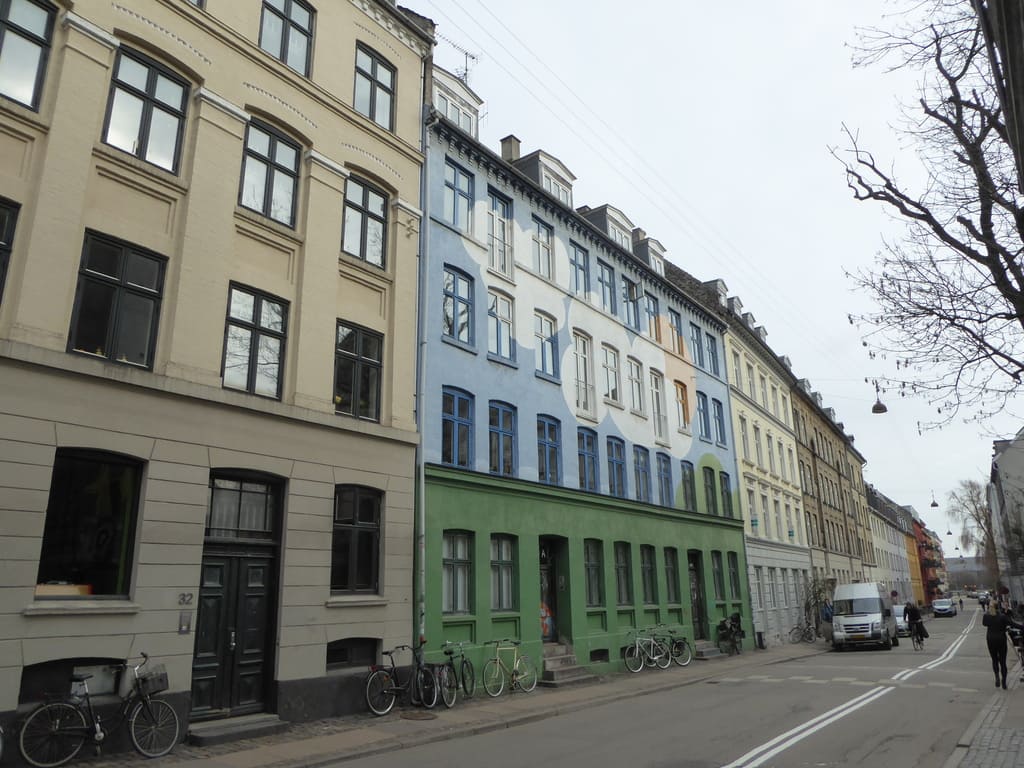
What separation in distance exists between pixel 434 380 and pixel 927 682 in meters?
14.0

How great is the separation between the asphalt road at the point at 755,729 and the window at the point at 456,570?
3709 mm

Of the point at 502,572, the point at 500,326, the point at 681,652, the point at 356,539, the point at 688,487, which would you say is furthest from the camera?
the point at 688,487

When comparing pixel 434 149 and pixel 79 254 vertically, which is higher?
pixel 434 149

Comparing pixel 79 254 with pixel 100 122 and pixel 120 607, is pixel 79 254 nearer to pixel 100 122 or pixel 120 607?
pixel 100 122

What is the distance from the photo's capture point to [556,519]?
20.0 metres

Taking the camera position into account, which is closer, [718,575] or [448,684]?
[448,684]

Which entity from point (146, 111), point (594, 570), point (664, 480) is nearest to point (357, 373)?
point (146, 111)

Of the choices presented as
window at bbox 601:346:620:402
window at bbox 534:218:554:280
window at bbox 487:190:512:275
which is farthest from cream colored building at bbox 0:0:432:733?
window at bbox 601:346:620:402

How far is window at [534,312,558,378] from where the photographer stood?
21.3 m

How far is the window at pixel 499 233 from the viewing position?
66.3ft

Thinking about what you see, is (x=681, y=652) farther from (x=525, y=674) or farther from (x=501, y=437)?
(x=501, y=437)

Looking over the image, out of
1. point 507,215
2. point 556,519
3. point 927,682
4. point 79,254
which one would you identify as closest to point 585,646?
point 556,519

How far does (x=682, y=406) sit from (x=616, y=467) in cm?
685

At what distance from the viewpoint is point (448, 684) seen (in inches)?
570
